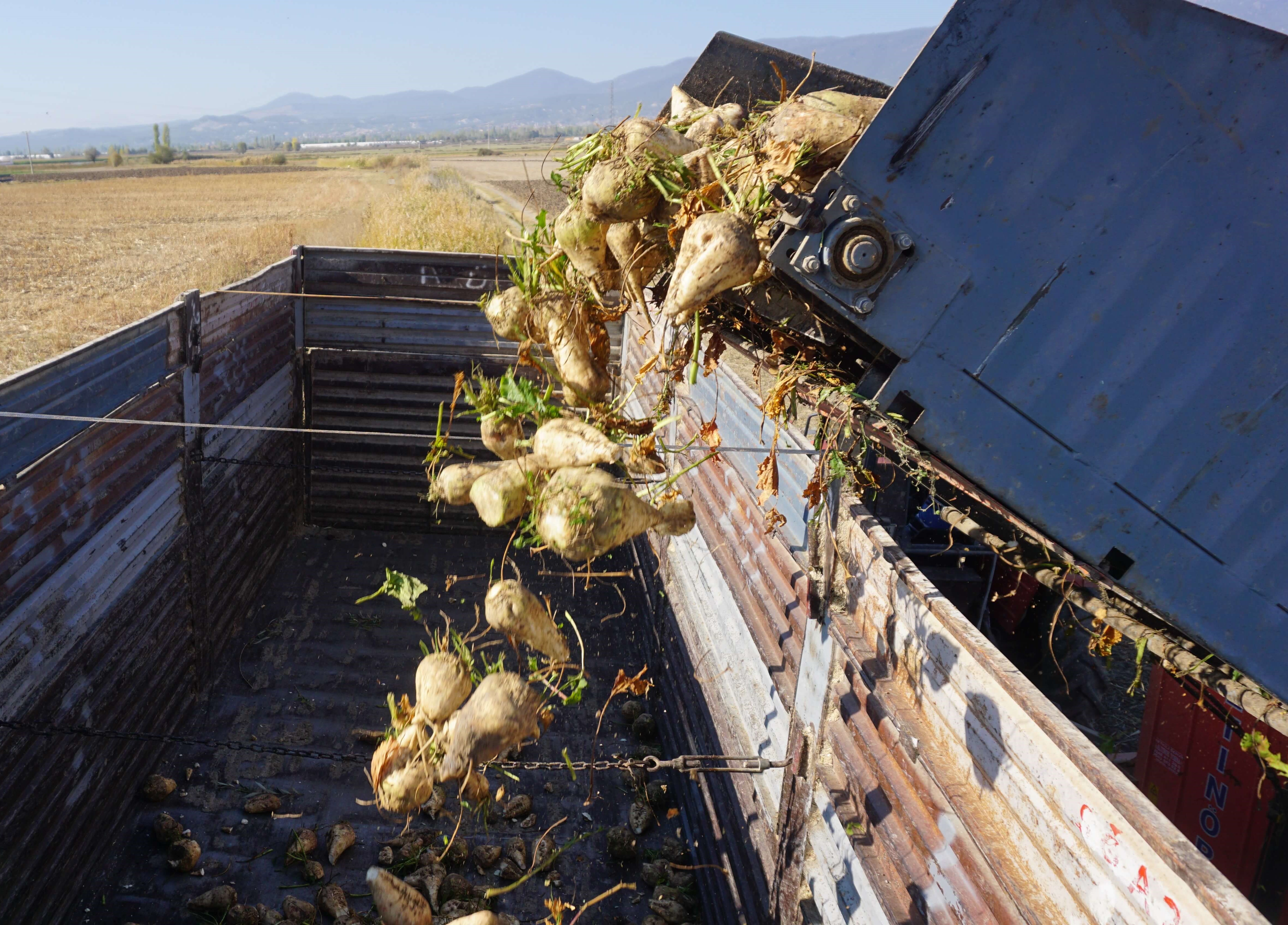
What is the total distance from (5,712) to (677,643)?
3322mm

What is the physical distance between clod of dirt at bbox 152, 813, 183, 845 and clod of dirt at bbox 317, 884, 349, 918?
88 centimetres

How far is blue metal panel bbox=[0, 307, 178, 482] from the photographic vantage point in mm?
3307

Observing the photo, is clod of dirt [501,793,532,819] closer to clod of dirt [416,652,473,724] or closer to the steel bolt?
clod of dirt [416,652,473,724]

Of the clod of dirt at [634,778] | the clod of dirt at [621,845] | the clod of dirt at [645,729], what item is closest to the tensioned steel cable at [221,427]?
the clod of dirt at [634,778]

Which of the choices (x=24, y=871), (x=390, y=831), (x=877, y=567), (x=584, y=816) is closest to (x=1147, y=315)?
(x=877, y=567)

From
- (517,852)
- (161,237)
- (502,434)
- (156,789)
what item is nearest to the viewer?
(502,434)

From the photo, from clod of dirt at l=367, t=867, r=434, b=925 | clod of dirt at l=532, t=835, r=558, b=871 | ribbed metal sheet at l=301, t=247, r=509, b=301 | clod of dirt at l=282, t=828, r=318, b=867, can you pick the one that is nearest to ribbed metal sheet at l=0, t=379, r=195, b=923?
clod of dirt at l=282, t=828, r=318, b=867

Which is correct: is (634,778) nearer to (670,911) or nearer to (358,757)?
(670,911)

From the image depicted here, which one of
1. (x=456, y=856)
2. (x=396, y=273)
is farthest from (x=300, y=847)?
(x=396, y=273)

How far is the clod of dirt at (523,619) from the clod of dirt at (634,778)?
1.83 m

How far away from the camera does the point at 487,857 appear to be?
4.27m

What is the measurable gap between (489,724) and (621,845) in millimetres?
2053

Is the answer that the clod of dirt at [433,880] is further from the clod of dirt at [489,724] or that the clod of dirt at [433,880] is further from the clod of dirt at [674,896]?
the clod of dirt at [489,724]

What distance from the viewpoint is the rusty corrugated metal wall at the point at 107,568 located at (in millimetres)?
3402
